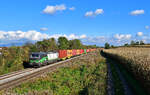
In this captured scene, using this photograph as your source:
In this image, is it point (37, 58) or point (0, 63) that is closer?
point (0, 63)

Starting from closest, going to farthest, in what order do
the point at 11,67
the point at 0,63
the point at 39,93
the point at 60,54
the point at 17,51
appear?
1. the point at 39,93
2. the point at 0,63
3. the point at 11,67
4. the point at 17,51
5. the point at 60,54

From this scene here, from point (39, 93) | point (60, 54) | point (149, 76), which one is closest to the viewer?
point (149, 76)

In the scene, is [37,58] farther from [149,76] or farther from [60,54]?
[149,76]

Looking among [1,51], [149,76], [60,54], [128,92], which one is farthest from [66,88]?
[60,54]

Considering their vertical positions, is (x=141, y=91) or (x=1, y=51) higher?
(x=1, y=51)

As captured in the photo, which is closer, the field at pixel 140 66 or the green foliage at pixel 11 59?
the field at pixel 140 66

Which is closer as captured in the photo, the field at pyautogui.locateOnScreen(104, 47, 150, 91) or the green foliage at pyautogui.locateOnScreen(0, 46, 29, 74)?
the field at pyautogui.locateOnScreen(104, 47, 150, 91)

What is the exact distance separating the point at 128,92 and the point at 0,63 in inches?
765

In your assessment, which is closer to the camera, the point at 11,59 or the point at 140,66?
the point at 140,66

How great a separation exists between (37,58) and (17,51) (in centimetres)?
367

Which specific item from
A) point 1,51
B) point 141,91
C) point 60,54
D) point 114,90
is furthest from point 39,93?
point 60,54

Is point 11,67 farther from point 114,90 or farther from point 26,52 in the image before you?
point 114,90

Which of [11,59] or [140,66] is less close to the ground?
[140,66]

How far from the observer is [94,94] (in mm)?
10609
